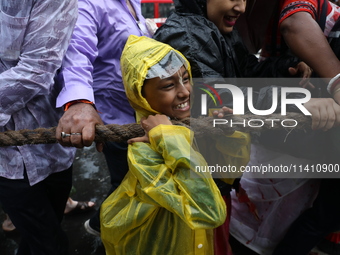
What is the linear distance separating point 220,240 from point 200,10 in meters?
1.22

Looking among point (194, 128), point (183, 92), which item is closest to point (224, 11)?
point (183, 92)

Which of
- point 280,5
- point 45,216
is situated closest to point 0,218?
point 45,216

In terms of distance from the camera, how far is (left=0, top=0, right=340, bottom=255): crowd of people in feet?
4.21

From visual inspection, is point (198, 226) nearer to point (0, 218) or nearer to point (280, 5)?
point (280, 5)

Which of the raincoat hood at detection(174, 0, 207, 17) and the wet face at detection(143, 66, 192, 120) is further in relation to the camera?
the raincoat hood at detection(174, 0, 207, 17)

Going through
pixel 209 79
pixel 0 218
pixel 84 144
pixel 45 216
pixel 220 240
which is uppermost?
pixel 209 79

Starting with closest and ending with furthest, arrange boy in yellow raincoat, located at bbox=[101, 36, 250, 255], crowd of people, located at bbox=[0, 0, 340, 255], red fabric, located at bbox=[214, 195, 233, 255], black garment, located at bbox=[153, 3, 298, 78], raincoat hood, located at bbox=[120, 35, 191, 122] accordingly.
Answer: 1. boy in yellow raincoat, located at bbox=[101, 36, 250, 255]
2. crowd of people, located at bbox=[0, 0, 340, 255]
3. raincoat hood, located at bbox=[120, 35, 191, 122]
4. black garment, located at bbox=[153, 3, 298, 78]
5. red fabric, located at bbox=[214, 195, 233, 255]

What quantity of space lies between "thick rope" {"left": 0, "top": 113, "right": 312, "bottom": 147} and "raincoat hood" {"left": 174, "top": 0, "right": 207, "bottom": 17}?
64 centimetres

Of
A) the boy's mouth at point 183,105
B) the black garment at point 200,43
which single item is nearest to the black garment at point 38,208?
the boy's mouth at point 183,105

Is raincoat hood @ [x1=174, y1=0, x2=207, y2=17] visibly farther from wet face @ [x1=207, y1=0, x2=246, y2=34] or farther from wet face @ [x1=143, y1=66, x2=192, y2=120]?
wet face @ [x1=143, y1=66, x2=192, y2=120]

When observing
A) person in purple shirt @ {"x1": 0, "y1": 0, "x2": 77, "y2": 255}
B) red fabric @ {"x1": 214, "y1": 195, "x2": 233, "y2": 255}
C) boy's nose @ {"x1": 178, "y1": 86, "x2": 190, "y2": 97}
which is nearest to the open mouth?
boy's nose @ {"x1": 178, "y1": 86, "x2": 190, "y2": 97}

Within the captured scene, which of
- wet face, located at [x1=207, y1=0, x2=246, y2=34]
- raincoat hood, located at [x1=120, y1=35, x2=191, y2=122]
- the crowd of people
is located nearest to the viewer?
the crowd of people

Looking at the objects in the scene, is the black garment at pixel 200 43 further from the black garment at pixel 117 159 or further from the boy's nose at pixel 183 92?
the black garment at pixel 117 159

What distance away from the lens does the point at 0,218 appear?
266 centimetres
